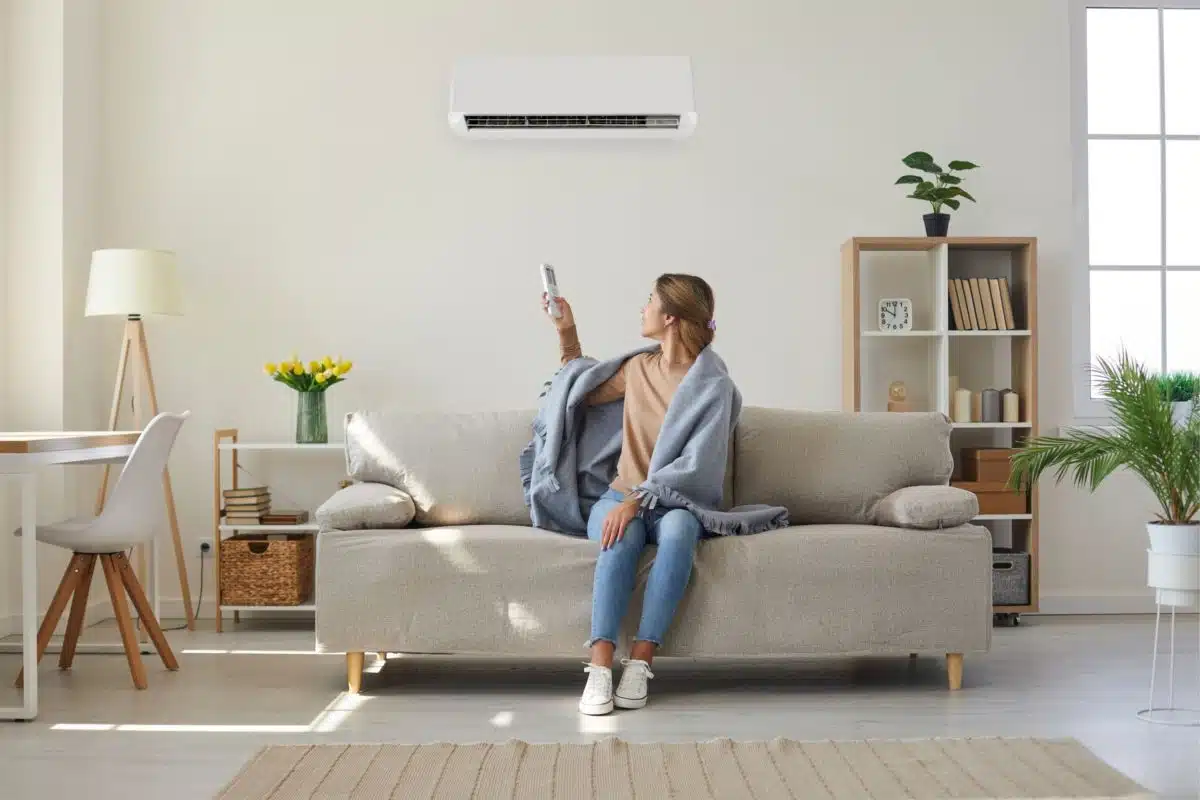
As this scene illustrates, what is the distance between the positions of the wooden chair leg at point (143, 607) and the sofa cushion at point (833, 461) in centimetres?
181

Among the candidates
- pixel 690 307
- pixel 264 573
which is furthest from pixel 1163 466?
pixel 264 573

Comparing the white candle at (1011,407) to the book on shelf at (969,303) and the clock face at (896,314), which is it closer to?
the book on shelf at (969,303)

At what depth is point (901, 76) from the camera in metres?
5.13

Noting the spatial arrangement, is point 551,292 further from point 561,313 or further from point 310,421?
point 310,421

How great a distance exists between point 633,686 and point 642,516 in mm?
460

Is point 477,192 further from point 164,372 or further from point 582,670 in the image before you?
point 582,670

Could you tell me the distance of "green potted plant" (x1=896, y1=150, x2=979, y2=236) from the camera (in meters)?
4.74

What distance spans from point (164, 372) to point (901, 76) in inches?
125

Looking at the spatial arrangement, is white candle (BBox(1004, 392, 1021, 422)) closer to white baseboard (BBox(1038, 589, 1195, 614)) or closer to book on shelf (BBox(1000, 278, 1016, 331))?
book on shelf (BBox(1000, 278, 1016, 331))

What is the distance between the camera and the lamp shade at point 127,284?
4559 millimetres

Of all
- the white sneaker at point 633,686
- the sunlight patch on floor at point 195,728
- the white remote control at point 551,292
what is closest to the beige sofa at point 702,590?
the white sneaker at point 633,686

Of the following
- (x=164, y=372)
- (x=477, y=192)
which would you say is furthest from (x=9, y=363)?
(x=477, y=192)

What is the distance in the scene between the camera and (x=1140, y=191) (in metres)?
5.23

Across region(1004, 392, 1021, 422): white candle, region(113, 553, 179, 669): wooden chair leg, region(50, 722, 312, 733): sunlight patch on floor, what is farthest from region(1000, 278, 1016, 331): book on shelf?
region(113, 553, 179, 669): wooden chair leg
